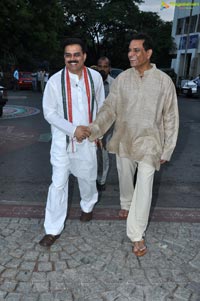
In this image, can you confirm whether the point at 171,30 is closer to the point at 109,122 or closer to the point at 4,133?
the point at 4,133

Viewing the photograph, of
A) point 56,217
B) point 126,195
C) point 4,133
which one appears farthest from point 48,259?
point 4,133

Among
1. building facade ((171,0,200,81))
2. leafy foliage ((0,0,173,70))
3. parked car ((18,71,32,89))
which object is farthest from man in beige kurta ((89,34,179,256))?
building facade ((171,0,200,81))

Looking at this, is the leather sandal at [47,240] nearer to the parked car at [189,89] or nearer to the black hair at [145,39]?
the black hair at [145,39]

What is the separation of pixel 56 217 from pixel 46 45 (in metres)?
25.7

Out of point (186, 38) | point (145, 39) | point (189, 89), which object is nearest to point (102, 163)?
point (145, 39)

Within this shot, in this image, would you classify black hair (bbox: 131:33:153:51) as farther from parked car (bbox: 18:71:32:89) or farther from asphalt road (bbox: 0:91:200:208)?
parked car (bbox: 18:71:32:89)

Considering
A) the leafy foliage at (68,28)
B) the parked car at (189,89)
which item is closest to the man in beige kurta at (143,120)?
the leafy foliage at (68,28)

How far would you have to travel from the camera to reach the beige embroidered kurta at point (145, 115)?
3.11 metres

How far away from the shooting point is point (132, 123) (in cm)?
321

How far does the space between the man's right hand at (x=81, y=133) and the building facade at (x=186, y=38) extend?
103ft

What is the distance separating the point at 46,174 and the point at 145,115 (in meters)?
2.87

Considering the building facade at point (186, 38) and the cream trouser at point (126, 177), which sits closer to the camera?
the cream trouser at point (126, 177)

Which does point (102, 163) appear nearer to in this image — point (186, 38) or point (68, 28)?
point (186, 38)

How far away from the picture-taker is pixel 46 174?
18.4ft
